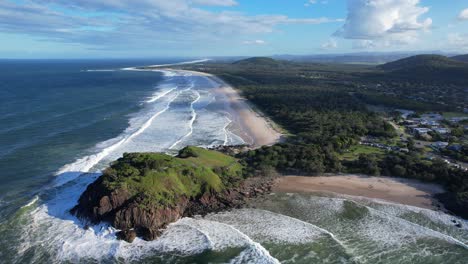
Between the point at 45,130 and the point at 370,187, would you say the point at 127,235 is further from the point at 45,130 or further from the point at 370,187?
the point at 45,130

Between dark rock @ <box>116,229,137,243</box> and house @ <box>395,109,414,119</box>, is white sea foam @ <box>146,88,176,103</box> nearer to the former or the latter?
house @ <box>395,109,414,119</box>

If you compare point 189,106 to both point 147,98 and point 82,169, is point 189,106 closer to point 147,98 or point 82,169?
point 147,98

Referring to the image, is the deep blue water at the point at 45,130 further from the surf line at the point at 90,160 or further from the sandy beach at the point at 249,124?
the sandy beach at the point at 249,124

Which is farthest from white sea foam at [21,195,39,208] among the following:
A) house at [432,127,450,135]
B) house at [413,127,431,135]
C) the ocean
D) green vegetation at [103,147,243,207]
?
house at [432,127,450,135]

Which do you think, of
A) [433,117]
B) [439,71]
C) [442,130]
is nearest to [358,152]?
[442,130]

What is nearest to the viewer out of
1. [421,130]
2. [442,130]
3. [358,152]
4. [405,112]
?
[358,152]

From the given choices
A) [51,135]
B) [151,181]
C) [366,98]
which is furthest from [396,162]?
[366,98]

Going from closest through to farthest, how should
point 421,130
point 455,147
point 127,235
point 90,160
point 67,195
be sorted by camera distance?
point 127,235, point 67,195, point 90,160, point 455,147, point 421,130
